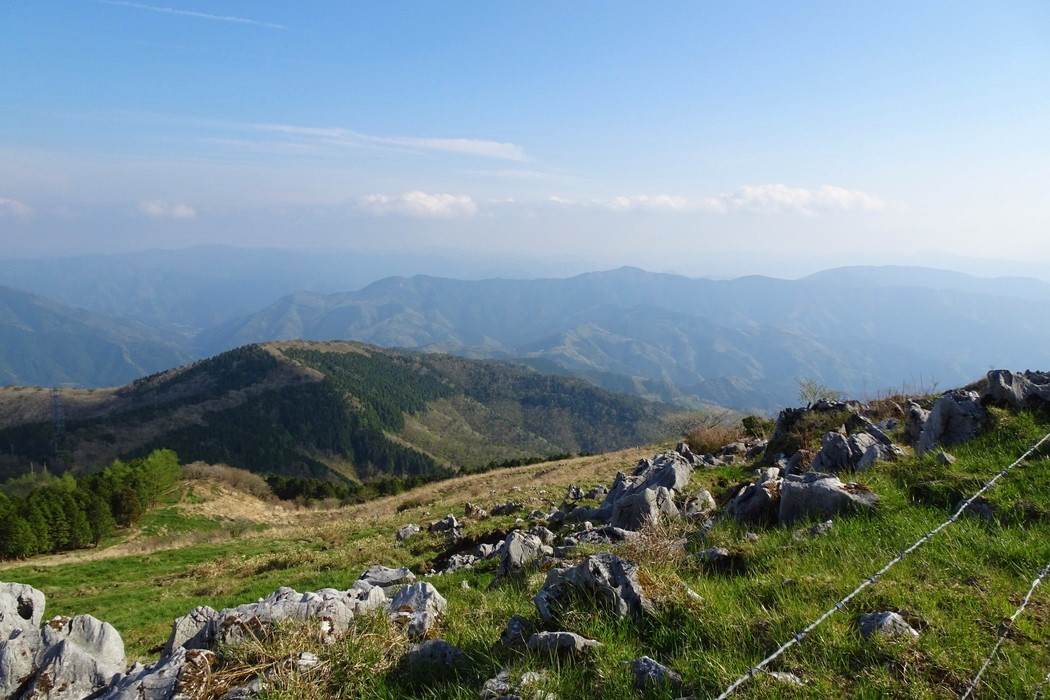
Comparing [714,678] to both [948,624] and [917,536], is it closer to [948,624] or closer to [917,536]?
[948,624]

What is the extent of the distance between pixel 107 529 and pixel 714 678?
53.9 metres

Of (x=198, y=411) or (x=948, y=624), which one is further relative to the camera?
(x=198, y=411)

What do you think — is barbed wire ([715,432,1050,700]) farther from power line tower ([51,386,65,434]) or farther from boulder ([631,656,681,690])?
power line tower ([51,386,65,434])

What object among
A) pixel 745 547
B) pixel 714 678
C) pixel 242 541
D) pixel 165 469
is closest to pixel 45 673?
pixel 714 678

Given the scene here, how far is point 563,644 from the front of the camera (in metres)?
4.87

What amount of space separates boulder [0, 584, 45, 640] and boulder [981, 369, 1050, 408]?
692 inches

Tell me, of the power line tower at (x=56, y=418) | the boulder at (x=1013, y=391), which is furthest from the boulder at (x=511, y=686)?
the power line tower at (x=56, y=418)

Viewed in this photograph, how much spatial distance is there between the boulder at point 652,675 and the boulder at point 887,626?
1792 mm

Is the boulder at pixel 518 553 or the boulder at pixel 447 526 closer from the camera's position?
the boulder at pixel 518 553

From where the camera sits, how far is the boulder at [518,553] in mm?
10375

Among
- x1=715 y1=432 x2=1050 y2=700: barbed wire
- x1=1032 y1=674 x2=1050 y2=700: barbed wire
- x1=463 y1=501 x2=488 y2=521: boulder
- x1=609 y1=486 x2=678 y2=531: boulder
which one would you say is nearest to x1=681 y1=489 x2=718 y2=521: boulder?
x1=609 y1=486 x2=678 y2=531: boulder

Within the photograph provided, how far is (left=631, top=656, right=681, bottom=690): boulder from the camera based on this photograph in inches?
170

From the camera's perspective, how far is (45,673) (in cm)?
598

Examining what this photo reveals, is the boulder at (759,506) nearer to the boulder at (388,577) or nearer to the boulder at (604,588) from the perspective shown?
the boulder at (604,588)
